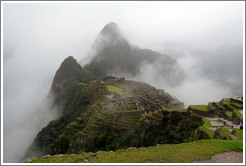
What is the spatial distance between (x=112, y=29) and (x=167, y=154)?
171 metres

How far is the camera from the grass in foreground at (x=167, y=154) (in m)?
8.31

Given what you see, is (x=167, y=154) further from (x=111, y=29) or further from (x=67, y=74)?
(x=111, y=29)

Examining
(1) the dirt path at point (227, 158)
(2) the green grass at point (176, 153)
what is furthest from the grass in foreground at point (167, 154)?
(1) the dirt path at point (227, 158)

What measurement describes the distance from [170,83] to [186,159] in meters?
181

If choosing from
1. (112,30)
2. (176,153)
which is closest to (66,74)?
(112,30)

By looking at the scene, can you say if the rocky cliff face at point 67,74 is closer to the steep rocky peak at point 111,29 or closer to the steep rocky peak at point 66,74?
the steep rocky peak at point 66,74

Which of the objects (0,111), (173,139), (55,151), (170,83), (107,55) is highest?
(107,55)

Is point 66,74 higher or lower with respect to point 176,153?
higher

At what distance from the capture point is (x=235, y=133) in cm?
1194

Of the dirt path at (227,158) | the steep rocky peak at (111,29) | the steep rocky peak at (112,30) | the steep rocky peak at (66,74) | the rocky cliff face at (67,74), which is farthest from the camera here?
the steep rocky peak at (111,29)

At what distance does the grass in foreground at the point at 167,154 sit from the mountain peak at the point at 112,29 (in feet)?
543

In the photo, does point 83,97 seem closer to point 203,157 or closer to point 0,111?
point 0,111

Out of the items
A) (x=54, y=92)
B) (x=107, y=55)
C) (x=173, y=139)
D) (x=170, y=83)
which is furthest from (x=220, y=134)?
(x=170, y=83)

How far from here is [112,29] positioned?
544 ft
